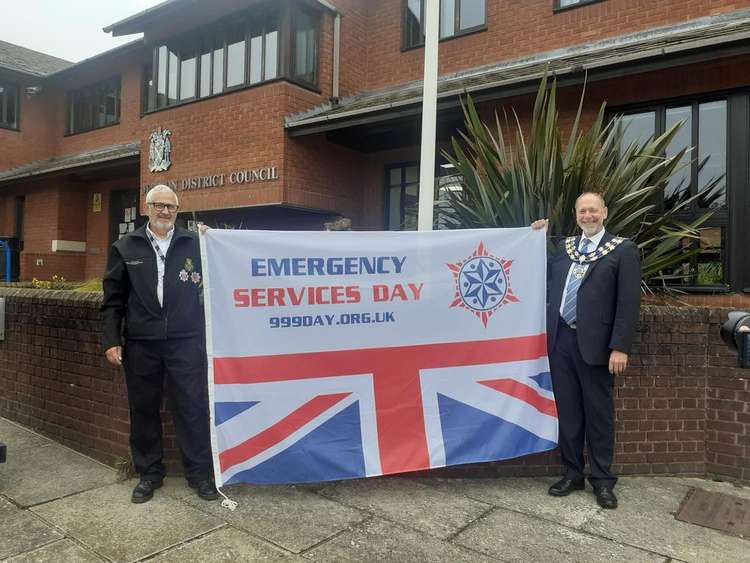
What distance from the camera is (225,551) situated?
304 cm

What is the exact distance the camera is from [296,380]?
3701 mm

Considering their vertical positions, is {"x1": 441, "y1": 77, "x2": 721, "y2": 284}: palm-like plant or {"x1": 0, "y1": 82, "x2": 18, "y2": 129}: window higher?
{"x1": 0, "y1": 82, "x2": 18, "y2": 129}: window

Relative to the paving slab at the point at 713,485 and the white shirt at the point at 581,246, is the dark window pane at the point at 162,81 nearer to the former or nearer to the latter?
the white shirt at the point at 581,246

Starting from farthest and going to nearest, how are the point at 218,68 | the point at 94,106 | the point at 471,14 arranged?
the point at 94,106 → the point at 218,68 → the point at 471,14

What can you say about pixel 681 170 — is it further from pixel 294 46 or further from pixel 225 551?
pixel 225 551

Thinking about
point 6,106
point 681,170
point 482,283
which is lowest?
point 482,283

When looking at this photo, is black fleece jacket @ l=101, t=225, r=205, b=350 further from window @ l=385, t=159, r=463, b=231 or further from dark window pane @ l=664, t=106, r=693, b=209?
window @ l=385, t=159, r=463, b=231

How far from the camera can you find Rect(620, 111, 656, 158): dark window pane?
24.2ft

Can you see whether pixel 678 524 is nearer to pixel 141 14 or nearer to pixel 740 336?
pixel 740 336

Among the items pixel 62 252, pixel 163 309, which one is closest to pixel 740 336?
pixel 163 309

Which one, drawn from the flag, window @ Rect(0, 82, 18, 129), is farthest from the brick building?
window @ Rect(0, 82, 18, 129)

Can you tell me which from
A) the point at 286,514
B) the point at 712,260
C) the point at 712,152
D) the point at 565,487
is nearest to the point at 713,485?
the point at 565,487

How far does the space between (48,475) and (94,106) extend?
14.6 meters

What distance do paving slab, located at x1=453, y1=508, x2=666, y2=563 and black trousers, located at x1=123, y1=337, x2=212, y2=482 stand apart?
1750 mm
